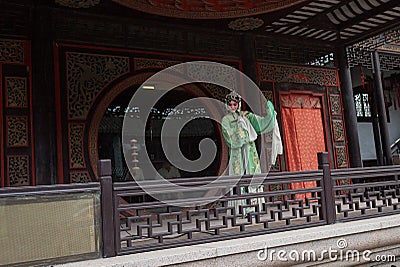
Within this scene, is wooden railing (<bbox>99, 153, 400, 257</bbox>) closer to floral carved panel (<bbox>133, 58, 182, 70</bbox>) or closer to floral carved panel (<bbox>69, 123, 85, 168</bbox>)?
floral carved panel (<bbox>69, 123, 85, 168</bbox>)

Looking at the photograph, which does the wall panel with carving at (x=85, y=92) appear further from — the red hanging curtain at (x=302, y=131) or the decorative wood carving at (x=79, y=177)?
the red hanging curtain at (x=302, y=131)

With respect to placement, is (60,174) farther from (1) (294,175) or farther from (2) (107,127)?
(1) (294,175)

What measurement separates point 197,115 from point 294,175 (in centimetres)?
379

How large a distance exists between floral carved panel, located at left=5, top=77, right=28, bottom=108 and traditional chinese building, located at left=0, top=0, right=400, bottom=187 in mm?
12

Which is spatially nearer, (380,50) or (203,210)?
(203,210)

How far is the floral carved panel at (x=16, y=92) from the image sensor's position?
515 cm

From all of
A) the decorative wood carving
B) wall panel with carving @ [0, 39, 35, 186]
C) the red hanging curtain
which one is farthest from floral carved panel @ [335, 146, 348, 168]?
wall panel with carving @ [0, 39, 35, 186]

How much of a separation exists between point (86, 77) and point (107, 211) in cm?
297

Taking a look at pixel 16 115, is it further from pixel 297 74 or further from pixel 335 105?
pixel 335 105

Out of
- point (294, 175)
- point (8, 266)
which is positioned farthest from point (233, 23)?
point (8, 266)

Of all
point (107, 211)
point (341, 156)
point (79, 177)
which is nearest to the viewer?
point (107, 211)

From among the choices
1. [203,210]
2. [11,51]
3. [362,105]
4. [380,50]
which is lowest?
[203,210]

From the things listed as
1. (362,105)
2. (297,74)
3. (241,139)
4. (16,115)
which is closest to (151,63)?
(16,115)

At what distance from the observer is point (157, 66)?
6.15m
